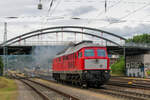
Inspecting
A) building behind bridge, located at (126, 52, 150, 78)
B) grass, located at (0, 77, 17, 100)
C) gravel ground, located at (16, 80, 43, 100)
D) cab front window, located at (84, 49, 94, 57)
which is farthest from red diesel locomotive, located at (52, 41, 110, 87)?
building behind bridge, located at (126, 52, 150, 78)

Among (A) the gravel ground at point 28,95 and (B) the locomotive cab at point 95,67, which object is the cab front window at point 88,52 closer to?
(B) the locomotive cab at point 95,67

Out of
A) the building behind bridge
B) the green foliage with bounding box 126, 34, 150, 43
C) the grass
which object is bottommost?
the grass

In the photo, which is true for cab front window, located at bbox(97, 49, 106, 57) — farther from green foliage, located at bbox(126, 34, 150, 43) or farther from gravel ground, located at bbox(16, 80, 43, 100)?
green foliage, located at bbox(126, 34, 150, 43)

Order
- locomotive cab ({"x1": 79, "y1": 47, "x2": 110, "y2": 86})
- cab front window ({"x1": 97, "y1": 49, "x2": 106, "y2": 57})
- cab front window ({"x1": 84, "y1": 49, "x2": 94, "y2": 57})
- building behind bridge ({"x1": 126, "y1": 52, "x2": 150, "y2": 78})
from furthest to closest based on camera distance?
building behind bridge ({"x1": 126, "y1": 52, "x2": 150, "y2": 78}), cab front window ({"x1": 97, "y1": 49, "x2": 106, "y2": 57}), cab front window ({"x1": 84, "y1": 49, "x2": 94, "y2": 57}), locomotive cab ({"x1": 79, "y1": 47, "x2": 110, "y2": 86})

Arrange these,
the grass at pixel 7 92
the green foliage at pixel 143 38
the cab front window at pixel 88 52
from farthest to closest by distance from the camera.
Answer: the green foliage at pixel 143 38, the cab front window at pixel 88 52, the grass at pixel 7 92

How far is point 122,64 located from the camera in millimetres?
108750

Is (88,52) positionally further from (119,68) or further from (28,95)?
(119,68)

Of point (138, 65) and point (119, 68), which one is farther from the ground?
point (138, 65)

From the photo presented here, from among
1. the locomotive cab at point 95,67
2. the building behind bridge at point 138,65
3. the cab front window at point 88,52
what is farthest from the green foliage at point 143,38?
the locomotive cab at point 95,67

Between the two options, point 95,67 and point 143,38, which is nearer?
point 95,67

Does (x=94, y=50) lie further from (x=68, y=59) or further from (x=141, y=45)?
(x=141, y=45)

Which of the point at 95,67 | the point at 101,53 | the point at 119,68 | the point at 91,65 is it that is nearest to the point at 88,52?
the point at 101,53

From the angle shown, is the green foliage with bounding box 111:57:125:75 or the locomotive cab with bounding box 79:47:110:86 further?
the green foliage with bounding box 111:57:125:75

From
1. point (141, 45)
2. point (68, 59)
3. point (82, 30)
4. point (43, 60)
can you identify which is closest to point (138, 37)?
point (82, 30)
